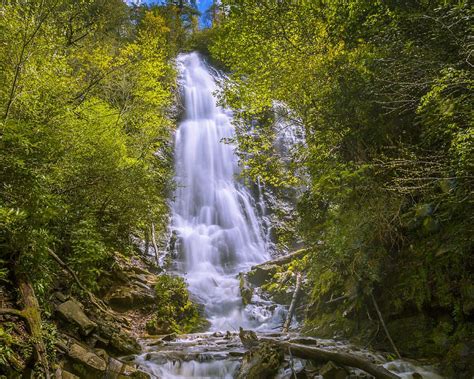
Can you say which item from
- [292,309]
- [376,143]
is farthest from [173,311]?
[376,143]

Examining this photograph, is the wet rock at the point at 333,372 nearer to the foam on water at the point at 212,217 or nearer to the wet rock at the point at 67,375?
the wet rock at the point at 67,375

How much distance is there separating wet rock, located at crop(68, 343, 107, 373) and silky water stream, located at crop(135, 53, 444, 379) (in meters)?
1.08

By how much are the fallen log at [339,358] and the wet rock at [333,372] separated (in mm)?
163

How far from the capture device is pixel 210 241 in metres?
17.3

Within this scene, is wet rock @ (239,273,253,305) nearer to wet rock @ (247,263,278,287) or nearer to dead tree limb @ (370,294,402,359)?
wet rock @ (247,263,278,287)

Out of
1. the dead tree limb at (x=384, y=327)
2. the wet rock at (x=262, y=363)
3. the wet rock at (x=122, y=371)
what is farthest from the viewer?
the dead tree limb at (x=384, y=327)

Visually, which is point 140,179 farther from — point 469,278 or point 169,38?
point 169,38

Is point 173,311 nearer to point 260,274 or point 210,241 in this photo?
point 260,274

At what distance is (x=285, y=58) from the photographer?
9633 millimetres

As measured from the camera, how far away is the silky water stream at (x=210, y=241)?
6711 millimetres

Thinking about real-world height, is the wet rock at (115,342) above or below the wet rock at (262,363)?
above

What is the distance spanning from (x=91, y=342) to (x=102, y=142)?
4643 mm

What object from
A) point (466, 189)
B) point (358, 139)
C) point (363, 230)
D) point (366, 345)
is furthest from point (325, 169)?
point (366, 345)

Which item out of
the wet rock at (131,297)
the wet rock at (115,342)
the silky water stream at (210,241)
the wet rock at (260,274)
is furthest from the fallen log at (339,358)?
the wet rock at (260,274)
